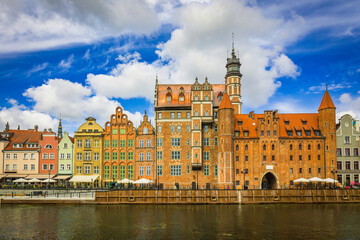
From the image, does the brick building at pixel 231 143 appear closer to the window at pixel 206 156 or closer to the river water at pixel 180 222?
the window at pixel 206 156

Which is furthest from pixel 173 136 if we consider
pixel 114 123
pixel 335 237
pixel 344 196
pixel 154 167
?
pixel 335 237

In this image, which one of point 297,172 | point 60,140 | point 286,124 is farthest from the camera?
point 60,140

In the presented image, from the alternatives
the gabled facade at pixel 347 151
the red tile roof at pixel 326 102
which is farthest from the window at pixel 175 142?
the gabled facade at pixel 347 151

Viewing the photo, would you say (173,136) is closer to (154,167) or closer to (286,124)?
(154,167)

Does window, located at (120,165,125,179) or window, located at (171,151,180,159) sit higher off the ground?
window, located at (171,151,180,159)

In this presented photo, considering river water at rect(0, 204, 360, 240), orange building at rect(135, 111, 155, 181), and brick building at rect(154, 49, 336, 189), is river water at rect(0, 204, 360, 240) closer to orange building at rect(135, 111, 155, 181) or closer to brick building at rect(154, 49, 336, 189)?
brick building at rect(154, 49, 336, 189)

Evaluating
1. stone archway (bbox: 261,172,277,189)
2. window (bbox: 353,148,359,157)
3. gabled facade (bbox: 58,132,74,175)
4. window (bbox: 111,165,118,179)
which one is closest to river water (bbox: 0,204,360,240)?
stone archway (bbox: 261,172,277,189)

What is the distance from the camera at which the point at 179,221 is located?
4262 centimetres

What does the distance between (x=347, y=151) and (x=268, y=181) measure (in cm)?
1825

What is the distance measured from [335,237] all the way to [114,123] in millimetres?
52857

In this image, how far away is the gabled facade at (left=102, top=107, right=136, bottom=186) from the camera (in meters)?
73.6

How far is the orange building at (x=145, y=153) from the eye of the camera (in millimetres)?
72312

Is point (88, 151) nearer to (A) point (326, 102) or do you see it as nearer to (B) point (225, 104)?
(B) point (225, 104)

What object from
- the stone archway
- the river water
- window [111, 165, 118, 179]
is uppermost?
window [111, 165, 118, 179]
